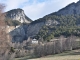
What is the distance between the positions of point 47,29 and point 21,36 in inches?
1494

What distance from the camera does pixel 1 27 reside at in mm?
14789

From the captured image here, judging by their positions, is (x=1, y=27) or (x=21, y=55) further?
(x=21, y=55)

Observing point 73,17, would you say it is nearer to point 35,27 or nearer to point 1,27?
point 35,27

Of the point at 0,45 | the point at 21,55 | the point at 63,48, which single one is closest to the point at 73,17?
the point at 63,48

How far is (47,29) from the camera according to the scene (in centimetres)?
16400

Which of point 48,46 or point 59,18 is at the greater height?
point 59,18

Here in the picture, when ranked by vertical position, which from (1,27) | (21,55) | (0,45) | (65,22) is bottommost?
(21,55)

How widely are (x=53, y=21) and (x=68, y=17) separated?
1215 centimetres

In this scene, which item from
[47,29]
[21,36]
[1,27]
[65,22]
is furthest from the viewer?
[21,36]

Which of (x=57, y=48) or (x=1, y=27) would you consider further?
(x=57, y=48)

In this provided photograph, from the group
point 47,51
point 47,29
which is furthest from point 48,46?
point 47,29

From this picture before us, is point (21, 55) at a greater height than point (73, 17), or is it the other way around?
point (73, 17)

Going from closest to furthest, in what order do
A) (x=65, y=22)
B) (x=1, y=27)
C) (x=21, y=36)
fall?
1. (x=1, y=27)
2. (x=65, y=22)
3. (x=21, y=36)

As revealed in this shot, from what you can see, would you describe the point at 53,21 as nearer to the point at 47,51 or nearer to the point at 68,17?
the point at 68,17
